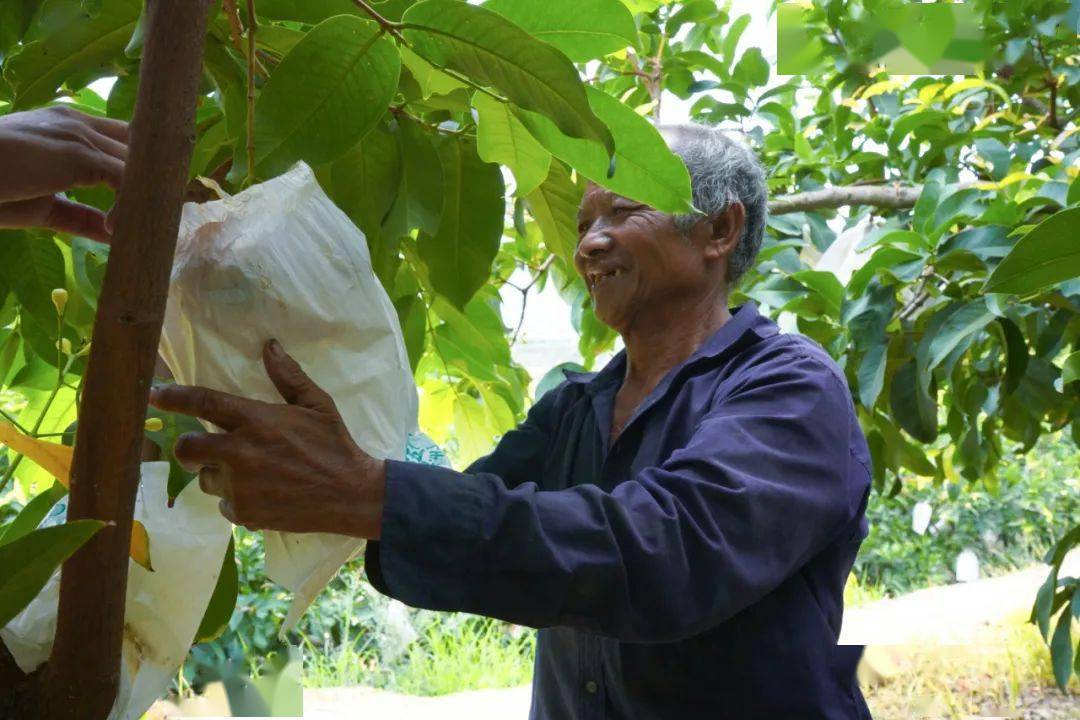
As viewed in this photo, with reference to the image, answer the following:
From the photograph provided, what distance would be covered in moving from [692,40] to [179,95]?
5.47 feet

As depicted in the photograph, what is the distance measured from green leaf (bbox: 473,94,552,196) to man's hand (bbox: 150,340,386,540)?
246mm

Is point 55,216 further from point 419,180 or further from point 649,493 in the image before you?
point 649,493

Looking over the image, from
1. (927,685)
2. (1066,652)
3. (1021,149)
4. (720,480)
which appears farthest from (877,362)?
(927,685)

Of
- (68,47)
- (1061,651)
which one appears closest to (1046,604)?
(1061,651)

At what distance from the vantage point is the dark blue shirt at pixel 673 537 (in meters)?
0.70

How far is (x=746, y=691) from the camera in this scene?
3.21 ft

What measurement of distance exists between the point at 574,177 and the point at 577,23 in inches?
19.4

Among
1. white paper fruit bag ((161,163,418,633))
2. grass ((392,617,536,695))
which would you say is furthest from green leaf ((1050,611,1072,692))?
grass ((392,617,536,695))

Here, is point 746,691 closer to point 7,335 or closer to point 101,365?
point 101,365

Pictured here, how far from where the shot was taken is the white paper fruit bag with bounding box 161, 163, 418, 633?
614mm

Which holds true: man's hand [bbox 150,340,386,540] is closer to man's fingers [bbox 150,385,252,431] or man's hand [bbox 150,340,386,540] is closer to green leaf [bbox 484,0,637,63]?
man's fingers [bbox 150,385,252,431]

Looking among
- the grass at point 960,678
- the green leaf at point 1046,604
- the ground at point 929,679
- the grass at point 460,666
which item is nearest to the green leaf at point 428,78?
the green leaf at point 1046,604

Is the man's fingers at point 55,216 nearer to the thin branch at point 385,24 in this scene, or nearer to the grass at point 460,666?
the thin branch at point 385,24

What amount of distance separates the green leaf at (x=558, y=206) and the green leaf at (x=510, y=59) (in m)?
0.39
